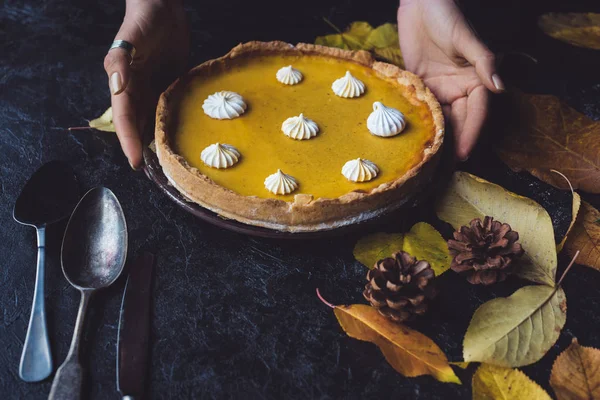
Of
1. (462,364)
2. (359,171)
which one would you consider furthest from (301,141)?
(462,364)

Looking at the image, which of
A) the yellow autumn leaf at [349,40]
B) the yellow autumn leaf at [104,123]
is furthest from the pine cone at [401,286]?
the yellow autumn leaf at [349,40]

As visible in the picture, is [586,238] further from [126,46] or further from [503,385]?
[126,46]

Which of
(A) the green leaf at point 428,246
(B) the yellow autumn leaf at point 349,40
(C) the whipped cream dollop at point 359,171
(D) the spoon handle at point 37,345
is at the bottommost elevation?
(D) the spoon handle at point 37,345

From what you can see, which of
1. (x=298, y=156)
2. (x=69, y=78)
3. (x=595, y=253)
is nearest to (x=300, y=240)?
(x=298, y=156)

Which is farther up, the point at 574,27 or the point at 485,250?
the point at 574,27

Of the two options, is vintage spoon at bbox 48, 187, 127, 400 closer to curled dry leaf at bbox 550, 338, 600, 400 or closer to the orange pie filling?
the orange pie filling

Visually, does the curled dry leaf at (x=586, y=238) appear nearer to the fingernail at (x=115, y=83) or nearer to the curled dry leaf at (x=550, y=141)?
the curled dry leaf at (x=550, y=141)
